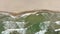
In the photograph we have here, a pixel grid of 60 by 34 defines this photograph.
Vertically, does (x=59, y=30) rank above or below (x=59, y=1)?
below

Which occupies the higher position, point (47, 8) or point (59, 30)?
point (47, 8)

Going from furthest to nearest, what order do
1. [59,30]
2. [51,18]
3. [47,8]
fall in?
[47,8]
[51,18]
[59,30]

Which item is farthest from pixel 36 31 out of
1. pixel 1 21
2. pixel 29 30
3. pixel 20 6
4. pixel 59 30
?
pixel 20 6

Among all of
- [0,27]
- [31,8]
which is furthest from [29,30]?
[31,8]

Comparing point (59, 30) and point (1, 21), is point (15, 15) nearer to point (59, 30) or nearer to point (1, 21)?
point (1, 21)

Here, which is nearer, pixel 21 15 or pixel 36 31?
pixel 36 31

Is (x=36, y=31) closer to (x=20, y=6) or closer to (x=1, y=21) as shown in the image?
(x=1, y=21)

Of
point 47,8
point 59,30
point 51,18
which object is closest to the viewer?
point 59,30

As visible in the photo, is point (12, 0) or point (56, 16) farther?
point (12, 0)
